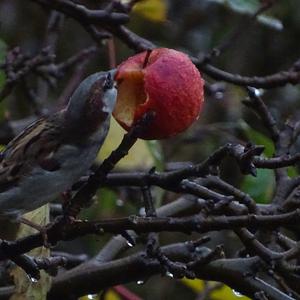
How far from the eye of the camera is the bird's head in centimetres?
169

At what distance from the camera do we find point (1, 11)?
15.0ft

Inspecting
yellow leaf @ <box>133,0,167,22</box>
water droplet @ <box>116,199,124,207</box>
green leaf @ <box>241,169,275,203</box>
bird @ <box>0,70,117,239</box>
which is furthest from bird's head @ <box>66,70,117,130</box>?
water droplet @ <box>116,199,124,207</box>

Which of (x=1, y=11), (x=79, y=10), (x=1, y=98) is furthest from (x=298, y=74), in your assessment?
(x=1, y=11)

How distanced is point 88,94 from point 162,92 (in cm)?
14

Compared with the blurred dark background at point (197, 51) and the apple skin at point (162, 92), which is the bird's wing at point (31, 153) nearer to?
the apple skin at point (162, 92)

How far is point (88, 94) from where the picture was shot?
1727mm

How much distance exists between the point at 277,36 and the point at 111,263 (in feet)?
10.3

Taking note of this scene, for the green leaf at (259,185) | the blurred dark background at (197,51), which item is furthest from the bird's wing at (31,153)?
the blurred dark background at (197,51)

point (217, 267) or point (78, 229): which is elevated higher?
point (78, 229)

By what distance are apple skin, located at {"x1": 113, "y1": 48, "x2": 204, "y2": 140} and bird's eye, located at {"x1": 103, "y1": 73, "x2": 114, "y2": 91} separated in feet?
0.13

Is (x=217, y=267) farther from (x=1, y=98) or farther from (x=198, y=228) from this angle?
(x=1, y=98)

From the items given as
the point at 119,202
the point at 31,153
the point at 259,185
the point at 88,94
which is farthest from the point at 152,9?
the point at 88,94

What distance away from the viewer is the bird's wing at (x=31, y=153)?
187 centimetres

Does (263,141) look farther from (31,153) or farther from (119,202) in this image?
(31,153)
